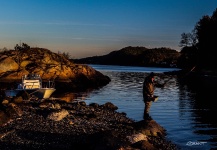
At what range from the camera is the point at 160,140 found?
18.2 m

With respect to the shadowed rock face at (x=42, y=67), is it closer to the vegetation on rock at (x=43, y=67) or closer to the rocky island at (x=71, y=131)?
the vegetation on rock at (x=43, y=67)

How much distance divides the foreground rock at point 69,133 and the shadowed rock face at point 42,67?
38.9 m

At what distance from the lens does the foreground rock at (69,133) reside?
13.5 metres

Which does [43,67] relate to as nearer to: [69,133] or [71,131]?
[71,131]

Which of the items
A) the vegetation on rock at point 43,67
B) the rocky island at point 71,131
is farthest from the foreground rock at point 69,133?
the vegetation on rock at point 43,67

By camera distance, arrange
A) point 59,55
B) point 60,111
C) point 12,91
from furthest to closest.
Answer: point 59,55 < point 12,91 < point 60,111

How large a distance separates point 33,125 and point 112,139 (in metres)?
6.42

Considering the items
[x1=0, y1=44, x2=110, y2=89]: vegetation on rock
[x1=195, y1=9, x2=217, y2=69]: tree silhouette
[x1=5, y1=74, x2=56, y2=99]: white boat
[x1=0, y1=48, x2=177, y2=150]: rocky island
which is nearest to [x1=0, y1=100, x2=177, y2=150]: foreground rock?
Result: [x1=0, y1=48, x2=177, y2=150]: rocky island

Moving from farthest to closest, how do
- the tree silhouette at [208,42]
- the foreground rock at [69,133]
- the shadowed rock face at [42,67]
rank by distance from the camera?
1. the tree silhouette at [208,42]
2. the shadowed rock face at [42,67]
3. the foreground rock at [69,133]

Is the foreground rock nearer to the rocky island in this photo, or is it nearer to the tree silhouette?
the rocky island

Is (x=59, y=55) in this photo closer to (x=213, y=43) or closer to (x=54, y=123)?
(x=54, y=123)

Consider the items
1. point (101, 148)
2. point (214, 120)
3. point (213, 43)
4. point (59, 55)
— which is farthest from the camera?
point (213, 43)

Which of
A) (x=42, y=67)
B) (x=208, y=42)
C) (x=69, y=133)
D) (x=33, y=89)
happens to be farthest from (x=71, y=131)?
(x=208, y=42)

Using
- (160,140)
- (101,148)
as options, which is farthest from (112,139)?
(160,140)
